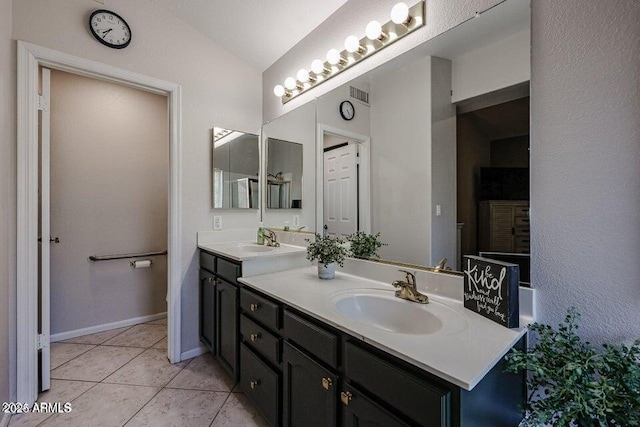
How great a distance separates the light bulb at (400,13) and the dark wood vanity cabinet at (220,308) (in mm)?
1504

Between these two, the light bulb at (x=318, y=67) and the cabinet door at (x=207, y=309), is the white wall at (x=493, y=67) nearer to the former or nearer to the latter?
the light bulb at (x=318, y=67)

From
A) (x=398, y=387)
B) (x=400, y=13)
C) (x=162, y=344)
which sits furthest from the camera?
(x=162, y=344)

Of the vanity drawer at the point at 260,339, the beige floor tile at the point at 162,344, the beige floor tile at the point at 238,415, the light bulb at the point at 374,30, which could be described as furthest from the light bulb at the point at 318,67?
the beige floor tile at the point at 162,344

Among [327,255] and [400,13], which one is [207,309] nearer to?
[327,255]

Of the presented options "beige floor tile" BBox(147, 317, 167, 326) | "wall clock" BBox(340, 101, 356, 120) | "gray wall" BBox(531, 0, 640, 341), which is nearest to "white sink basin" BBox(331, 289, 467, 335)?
"gray wall" BBox(531, 0, 640, 341)

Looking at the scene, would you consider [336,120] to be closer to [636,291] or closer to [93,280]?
[636,291]

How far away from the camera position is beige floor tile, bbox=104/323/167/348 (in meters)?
2.46

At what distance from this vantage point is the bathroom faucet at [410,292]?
1.19 metres

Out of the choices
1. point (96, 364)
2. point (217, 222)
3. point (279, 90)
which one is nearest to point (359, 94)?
point (279, 90)

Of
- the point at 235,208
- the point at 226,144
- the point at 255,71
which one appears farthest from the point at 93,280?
the point at 255,71

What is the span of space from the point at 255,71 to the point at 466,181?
2084mm

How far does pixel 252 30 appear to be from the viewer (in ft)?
6.93

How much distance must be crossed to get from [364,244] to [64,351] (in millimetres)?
2574

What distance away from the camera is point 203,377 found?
1.98 metres
